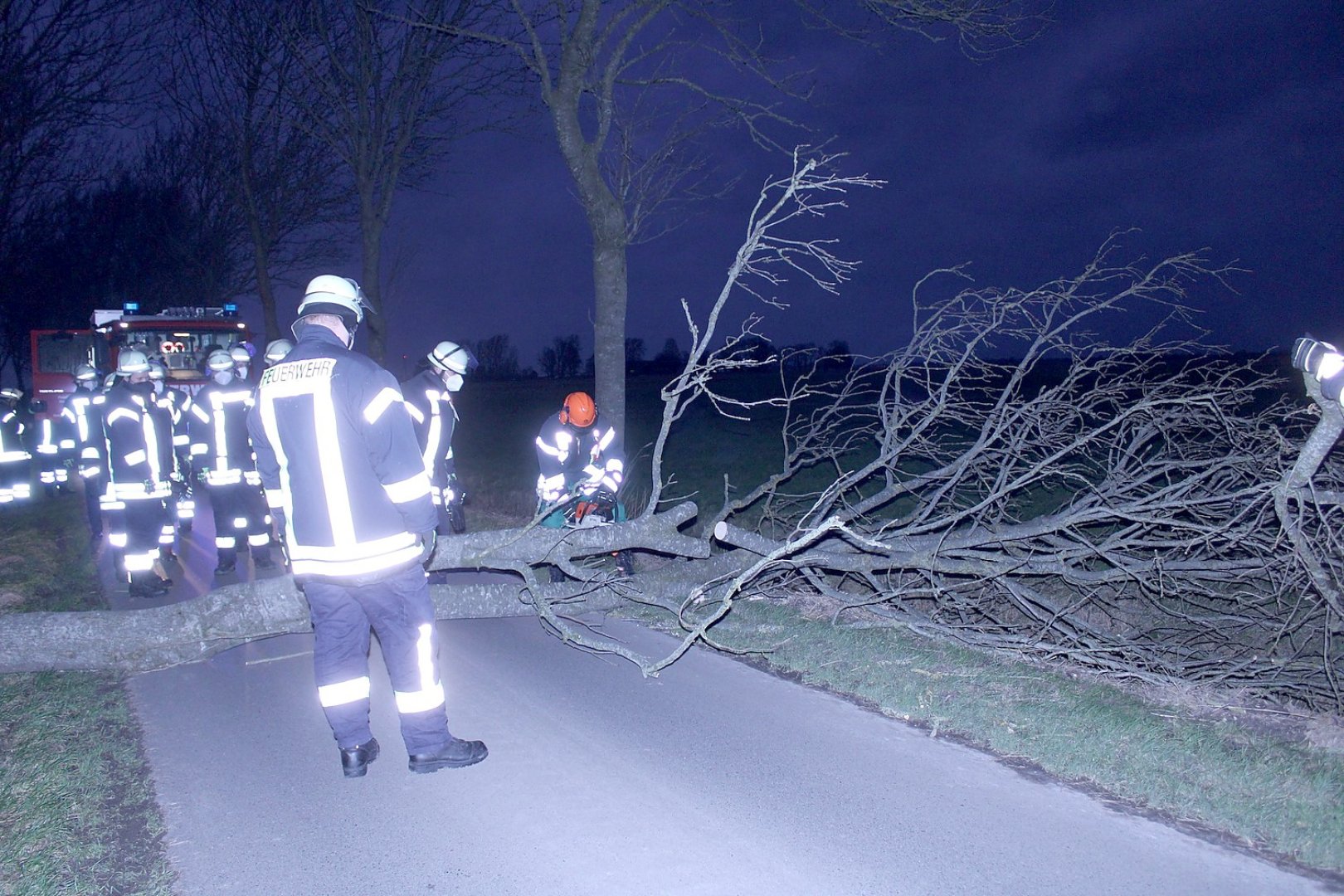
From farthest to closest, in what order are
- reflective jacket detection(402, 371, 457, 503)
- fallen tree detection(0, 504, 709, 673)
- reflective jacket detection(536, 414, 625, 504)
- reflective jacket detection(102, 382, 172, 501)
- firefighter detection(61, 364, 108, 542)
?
firefighter detection(61, 364, 108, 542) < reflective jacket detection(102, 382, 172, 501) < reflective jacket detection(536, 414, 625, 504) < reflective jacket detection(402, 371, 457, 503) < fallen tree detection(0, 504, 709, 673)

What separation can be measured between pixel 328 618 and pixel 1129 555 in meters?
4.73

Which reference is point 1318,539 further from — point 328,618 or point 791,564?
point 328,618

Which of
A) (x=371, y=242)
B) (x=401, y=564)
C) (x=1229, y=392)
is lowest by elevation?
(x=401, y=564)

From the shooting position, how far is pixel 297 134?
20.8 m

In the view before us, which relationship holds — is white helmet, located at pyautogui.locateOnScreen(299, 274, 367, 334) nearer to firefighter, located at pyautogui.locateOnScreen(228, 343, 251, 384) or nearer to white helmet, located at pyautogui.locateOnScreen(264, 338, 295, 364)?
white helmet, located at pyautogui.locateOnScreen(264, 338, 295, 364)

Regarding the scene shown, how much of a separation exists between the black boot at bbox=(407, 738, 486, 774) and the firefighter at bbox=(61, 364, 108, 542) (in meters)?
5.14

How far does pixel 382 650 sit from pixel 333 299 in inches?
62.7

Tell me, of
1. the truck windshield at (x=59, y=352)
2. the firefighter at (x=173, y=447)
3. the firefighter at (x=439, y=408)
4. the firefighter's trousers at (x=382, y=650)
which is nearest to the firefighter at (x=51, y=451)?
the truck windshield at (x=59, y=352)

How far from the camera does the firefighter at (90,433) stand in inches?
320

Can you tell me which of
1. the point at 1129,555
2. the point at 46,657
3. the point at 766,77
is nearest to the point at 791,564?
the point at 1129,555

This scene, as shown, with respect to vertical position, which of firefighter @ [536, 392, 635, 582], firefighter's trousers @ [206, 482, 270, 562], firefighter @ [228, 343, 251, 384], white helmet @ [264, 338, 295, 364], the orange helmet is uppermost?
white helmet @ [264, 338, 295, 364]

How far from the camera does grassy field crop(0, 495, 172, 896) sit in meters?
3.40

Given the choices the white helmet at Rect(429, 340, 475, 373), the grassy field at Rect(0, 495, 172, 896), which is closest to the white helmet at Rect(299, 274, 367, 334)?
the grassy field at Rect(0, 495, 172, 896)

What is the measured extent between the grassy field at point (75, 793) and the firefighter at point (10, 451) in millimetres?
8878
